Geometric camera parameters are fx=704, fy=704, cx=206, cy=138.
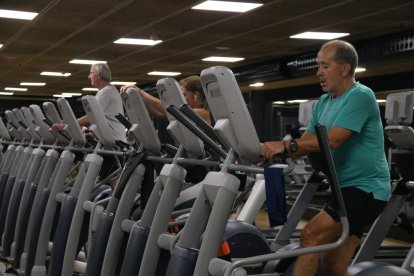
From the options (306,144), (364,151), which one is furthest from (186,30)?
(306,144)

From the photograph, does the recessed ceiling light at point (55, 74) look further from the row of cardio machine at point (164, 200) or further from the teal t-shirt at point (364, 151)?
the teal t-shirt at point (364, 151)

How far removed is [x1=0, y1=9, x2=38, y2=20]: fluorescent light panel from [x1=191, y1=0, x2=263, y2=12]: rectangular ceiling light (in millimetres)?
1785

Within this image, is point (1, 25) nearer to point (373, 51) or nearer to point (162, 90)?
point (373, 51)

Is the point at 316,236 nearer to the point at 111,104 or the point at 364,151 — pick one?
the point at 364,151

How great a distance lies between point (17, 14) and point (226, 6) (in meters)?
2.25

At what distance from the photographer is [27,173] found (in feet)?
18.9

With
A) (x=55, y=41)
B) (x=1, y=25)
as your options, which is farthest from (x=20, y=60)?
(x=1, y=25)

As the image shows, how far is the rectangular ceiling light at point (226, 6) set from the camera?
6.60m

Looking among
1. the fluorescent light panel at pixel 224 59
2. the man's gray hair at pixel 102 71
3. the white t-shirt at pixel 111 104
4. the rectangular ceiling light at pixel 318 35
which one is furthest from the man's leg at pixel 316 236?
the fluorescent light panel at pixel 224 59

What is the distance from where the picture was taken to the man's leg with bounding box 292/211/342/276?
2590 millimetres

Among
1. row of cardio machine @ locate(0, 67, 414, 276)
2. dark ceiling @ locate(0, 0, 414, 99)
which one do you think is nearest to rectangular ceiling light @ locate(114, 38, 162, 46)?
dark ceiling @ locate(0, 0, 414, 99)

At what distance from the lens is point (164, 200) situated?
305 cm

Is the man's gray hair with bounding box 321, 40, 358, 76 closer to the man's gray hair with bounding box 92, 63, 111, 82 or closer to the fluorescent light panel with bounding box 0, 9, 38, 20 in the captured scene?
the man's gray hair with bounding box 92, 63, 111, 82

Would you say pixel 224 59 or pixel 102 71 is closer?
pixel 102 71
